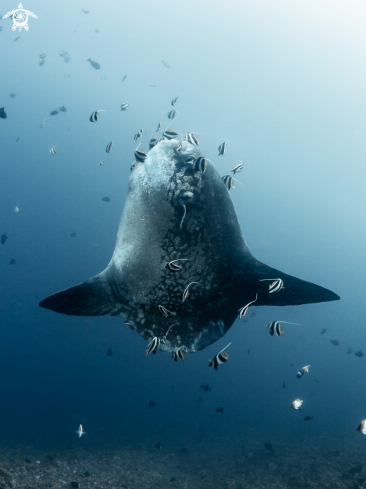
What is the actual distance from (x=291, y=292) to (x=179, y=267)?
1.35 meters

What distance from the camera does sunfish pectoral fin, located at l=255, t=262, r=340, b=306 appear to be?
124 inches

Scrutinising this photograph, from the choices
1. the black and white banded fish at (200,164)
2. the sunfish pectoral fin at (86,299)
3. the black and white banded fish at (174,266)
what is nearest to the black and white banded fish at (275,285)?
the black and white banded fish at (174,266)

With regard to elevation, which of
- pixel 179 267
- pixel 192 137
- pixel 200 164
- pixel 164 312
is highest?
pixel 192 137

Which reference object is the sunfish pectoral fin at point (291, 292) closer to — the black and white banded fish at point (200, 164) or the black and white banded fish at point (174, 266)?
the black and white banded fish at point (174, 266)

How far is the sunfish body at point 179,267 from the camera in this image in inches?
107

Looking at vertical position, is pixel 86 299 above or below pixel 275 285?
below

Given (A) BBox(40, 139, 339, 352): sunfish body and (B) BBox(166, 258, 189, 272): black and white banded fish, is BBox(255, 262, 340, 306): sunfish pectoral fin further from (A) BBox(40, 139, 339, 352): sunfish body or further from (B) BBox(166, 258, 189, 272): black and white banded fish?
(B) BBox(166, 258, 189, 272): black and white banded fish

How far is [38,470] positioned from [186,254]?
1598cm

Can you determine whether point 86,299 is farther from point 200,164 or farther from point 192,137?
point 192,137

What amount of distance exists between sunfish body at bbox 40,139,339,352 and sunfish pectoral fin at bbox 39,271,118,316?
0.03 feet

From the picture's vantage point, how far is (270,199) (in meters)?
166

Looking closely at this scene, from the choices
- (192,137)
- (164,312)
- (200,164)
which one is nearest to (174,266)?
(164,312)

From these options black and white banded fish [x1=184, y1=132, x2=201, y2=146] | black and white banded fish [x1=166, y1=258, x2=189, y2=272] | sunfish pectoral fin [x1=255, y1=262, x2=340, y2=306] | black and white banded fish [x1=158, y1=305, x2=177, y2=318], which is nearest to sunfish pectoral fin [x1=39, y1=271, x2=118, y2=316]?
black and white banded fish [x1=158, y1=305, x2=177, y2=318]

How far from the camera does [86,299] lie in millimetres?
3148
